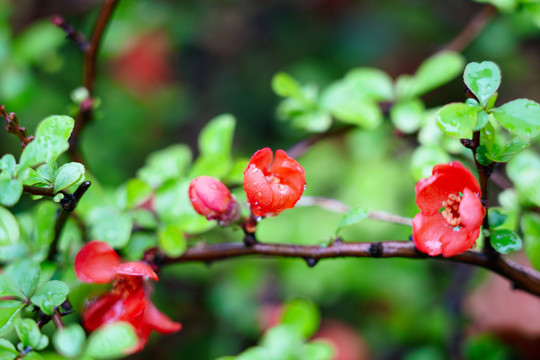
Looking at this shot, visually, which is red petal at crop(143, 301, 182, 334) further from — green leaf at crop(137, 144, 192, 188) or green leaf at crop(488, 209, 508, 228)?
green leaf at crop(488, 209, 508, 228)

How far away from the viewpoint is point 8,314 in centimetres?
72

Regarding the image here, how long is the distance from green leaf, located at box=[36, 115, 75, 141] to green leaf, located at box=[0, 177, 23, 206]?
0.24 ft

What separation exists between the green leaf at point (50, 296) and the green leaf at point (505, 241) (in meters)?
0.59

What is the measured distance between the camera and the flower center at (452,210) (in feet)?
2.49

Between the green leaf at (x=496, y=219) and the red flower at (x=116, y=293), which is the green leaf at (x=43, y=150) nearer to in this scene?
the red flower at (x=116, y=293)

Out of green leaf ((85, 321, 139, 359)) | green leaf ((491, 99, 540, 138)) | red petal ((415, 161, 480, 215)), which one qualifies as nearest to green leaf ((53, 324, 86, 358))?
green leaf ((85, 321, 139, 359))

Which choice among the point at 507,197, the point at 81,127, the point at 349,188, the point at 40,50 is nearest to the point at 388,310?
the point at 349,188

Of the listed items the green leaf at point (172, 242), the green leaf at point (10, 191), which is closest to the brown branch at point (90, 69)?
the green leaf at point (172, 242)

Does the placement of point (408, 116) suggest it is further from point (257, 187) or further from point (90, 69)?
point (90, 69)

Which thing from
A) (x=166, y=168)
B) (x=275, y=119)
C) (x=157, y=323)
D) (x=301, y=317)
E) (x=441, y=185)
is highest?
(x=441, y=185)

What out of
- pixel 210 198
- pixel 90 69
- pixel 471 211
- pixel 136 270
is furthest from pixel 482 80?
pixel 90 69

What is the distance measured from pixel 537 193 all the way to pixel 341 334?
1.08 metres

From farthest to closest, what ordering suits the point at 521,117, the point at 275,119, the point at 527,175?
the point at 275,119 → the point at 527,175 → the point at 521,117

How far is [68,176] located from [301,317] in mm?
641
